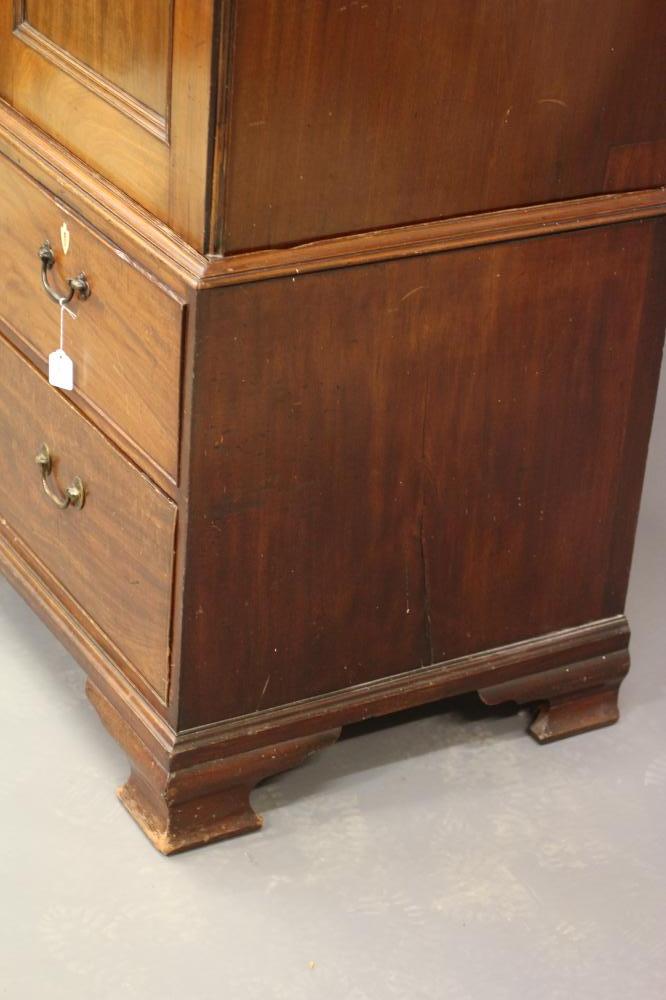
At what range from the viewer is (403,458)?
6.98 feet

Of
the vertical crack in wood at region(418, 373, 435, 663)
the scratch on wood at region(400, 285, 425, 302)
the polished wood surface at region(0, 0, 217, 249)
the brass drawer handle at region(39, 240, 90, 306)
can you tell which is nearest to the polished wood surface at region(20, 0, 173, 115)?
the polished wood surface at region(0, 0, 217, 249)

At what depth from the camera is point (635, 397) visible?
2.27 metres

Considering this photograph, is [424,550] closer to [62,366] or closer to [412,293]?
[412,293]

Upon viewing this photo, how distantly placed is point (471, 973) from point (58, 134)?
1.11m

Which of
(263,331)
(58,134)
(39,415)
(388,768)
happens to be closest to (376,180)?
(263,331)

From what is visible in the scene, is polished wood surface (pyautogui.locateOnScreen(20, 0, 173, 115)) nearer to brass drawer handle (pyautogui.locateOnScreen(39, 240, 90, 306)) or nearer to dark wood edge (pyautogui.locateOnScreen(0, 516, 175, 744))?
brass drawer handle (pyautogui.locateOnScreen(39, 240, 90, 306))

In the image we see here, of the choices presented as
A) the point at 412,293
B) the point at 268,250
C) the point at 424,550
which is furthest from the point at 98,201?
the point at 424,550

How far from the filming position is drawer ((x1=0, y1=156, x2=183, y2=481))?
1.96 metres

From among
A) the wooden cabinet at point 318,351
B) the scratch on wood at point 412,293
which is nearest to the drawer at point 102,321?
the wooden cabinet at point 318,351

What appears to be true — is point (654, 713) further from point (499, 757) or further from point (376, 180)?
point (376, 180)

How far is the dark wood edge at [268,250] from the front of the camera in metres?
1.88

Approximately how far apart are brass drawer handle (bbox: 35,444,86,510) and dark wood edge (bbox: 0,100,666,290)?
0.37 meters

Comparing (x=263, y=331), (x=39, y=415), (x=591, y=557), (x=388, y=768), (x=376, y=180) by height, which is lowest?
(x=388, y=768)

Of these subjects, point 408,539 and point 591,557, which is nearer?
point 408,539
